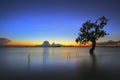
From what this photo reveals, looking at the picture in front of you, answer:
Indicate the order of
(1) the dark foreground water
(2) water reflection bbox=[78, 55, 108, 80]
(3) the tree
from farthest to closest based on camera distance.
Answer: (3) the tree
(1) the dark foreground water
(2) water reflection bbox=[78, 55, 108, 80]

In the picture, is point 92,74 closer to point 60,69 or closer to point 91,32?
point 60,69

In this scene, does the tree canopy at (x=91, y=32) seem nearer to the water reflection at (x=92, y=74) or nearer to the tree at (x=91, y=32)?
the tree at (x=91, y=32)

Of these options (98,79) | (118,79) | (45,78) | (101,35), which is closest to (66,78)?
(45,78)

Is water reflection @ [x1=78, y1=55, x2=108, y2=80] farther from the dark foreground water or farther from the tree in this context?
the tree

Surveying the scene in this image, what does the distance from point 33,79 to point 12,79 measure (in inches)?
35.6

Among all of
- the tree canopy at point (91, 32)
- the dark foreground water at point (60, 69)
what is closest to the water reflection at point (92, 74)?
the dark foreground water at point (60, 69)

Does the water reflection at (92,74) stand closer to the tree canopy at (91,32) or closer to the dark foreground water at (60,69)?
the dark foreground water at (60,69)

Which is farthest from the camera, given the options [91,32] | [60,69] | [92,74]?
[91,32]

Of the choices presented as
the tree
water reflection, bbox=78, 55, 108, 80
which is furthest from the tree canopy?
water reflection, bbox=78, 55, 108, 80


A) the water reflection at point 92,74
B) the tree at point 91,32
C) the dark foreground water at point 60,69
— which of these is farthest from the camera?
the tree at point 91,32

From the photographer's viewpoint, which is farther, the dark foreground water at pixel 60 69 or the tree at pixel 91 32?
the tree at pixel 91 32

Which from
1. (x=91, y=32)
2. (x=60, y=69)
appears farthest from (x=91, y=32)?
(x=60, y=69)

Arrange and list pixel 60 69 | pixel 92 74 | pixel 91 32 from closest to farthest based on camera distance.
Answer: pixel 92 74
pixel 60 69
pixel 91 32

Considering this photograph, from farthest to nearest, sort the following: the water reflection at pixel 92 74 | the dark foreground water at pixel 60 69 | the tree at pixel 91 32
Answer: the tree at pixel 91 32
the dark foreground water at pixel 60 69
the water reflection at pixel 92 74
